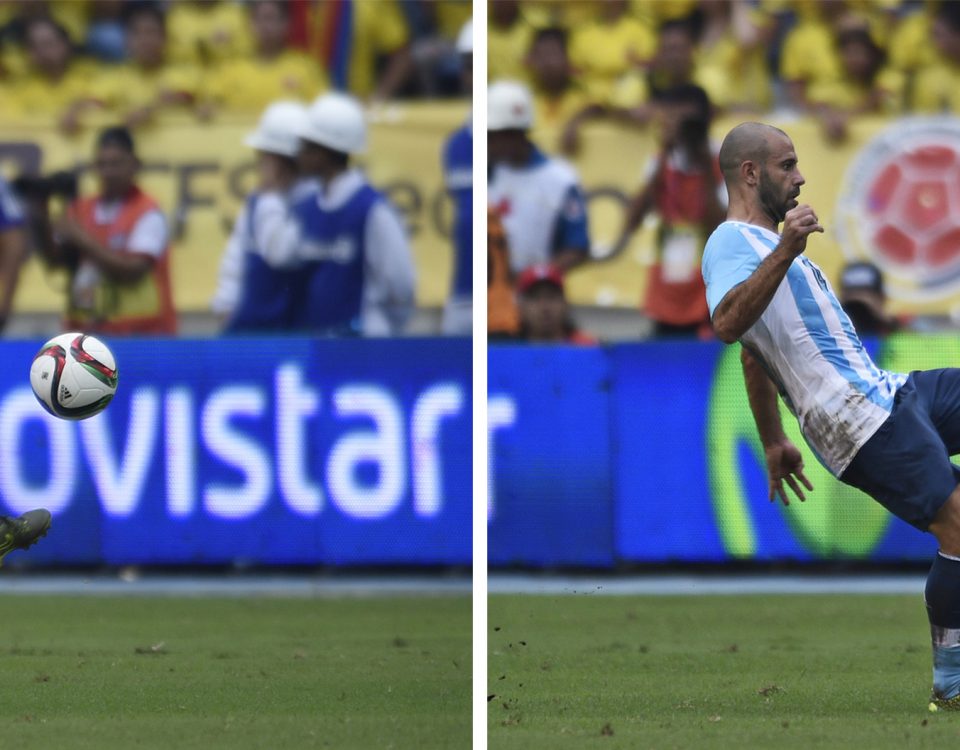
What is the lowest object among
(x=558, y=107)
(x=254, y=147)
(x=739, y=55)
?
(x=254, y=147)

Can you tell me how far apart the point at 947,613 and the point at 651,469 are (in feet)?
14.7

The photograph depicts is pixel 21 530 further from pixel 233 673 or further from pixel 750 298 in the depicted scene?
pixel 750 298

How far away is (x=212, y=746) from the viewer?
5004mm

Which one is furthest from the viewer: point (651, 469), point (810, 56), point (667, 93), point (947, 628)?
point (810, 56)

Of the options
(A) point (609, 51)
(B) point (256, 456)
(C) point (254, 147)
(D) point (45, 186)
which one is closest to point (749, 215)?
(B) point (256, 456)

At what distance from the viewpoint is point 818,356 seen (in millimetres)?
5559

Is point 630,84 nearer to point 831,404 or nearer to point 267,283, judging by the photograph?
point 267,283

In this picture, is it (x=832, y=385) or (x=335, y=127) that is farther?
(x=335, y=127)

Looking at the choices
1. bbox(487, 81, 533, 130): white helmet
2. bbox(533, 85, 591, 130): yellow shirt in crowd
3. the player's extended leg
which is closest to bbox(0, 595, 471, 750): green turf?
the player's extended leg

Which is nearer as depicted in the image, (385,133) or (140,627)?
(140,627)

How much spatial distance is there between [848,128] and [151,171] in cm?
470

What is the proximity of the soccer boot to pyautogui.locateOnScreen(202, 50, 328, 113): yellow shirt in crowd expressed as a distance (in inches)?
231

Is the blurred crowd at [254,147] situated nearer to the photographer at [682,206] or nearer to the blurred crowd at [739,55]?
the blurred crowd at [739,55]

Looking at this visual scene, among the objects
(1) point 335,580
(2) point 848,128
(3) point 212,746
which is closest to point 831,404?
(3) point 212,746
